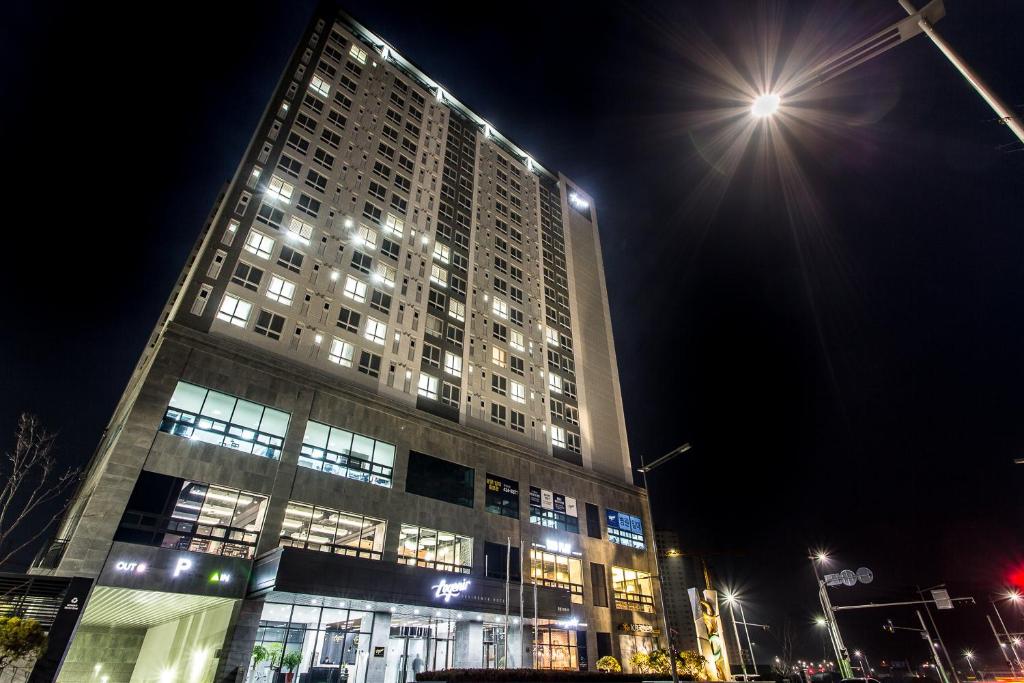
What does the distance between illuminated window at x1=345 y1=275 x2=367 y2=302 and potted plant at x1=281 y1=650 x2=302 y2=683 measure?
2570 cm

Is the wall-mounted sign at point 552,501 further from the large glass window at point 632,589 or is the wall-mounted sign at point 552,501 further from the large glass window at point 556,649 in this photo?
the large glass window at point 556,649

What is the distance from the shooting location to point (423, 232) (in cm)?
5219

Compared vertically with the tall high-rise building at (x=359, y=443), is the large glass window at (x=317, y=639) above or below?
below

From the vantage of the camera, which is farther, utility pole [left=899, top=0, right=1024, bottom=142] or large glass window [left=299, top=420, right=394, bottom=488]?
large glass window [left=299, top=420, right=394, bottom=488]

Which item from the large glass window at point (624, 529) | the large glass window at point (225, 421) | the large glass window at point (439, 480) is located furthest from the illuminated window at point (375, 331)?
the large glass window at point (624, 529)

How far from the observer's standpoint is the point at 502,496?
42906mm

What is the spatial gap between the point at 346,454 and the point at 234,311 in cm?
1280

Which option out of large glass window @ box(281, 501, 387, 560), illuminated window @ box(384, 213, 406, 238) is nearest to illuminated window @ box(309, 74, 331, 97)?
illuminated window @ box(384, 213, 406, 238)

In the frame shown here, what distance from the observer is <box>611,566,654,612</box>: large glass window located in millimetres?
47150

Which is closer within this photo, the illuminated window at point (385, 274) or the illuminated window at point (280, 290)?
the illuminated window at point (280, 290)

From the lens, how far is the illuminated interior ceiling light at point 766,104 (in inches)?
536

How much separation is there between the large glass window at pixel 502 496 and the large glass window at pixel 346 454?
9.30m

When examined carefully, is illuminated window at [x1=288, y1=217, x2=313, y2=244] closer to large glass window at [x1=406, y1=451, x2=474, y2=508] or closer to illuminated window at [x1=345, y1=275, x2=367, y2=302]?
illuminated window at [x1=345, y1=275, x2=367, y2=302]

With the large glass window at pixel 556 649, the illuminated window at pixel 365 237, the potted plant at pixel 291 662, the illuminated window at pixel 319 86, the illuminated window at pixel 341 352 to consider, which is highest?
the illuminated window at pixel 319 86
